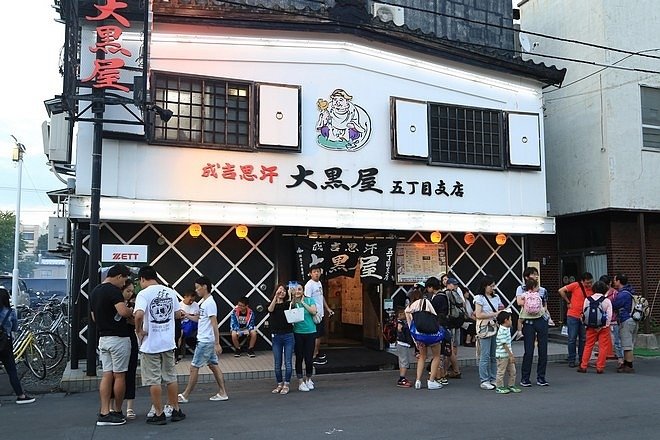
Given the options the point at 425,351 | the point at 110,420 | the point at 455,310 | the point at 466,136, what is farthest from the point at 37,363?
the point at 466,136

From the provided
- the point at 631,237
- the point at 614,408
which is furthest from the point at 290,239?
the point at 631,237

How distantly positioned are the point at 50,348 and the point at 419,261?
26.6 feet

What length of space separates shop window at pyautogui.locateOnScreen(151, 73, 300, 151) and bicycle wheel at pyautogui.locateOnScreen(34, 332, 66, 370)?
4.37 m

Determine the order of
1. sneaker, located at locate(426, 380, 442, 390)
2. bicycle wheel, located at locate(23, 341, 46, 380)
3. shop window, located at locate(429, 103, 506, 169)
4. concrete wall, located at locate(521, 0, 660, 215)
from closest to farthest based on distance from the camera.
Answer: sneaker, located at locate(426, 380, 442, 390) < bicycle wheel, located at locate(23, 341, 46, 380) < shop window, located at locate(429, 103, 506, 169) < concrete wall, located at locate(521, 0, 660, 215)

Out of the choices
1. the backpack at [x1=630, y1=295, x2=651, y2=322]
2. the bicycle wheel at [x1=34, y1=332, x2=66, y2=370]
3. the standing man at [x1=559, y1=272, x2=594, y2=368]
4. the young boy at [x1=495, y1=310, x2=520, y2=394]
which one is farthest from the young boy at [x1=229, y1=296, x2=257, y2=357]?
the backpack at [x1=630, y1=295, x2=651, y2=322]

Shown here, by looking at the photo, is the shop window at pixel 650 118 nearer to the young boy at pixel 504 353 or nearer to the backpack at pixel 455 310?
the backpack at pixel 455 310

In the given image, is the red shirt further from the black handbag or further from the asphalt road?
the black handbag

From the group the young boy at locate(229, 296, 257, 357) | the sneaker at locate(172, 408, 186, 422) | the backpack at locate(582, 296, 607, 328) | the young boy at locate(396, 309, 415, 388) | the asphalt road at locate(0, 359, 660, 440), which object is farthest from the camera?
the young boy at locate(229, 296, 257, 357)

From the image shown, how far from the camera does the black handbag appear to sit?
9.66 metres

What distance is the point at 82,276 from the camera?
1164cm

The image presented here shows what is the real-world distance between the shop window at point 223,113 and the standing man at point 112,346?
533 centimetres

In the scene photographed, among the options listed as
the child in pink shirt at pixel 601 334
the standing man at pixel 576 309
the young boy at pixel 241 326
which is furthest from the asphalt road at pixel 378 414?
the young boy at pixel 241 326

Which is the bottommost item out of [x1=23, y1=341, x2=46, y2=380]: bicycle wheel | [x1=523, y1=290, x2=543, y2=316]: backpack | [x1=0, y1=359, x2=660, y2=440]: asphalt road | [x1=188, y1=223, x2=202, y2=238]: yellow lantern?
[x1=0, y1=359, x2=660, y2=440]: asphalt road

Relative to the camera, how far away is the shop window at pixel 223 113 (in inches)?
489
